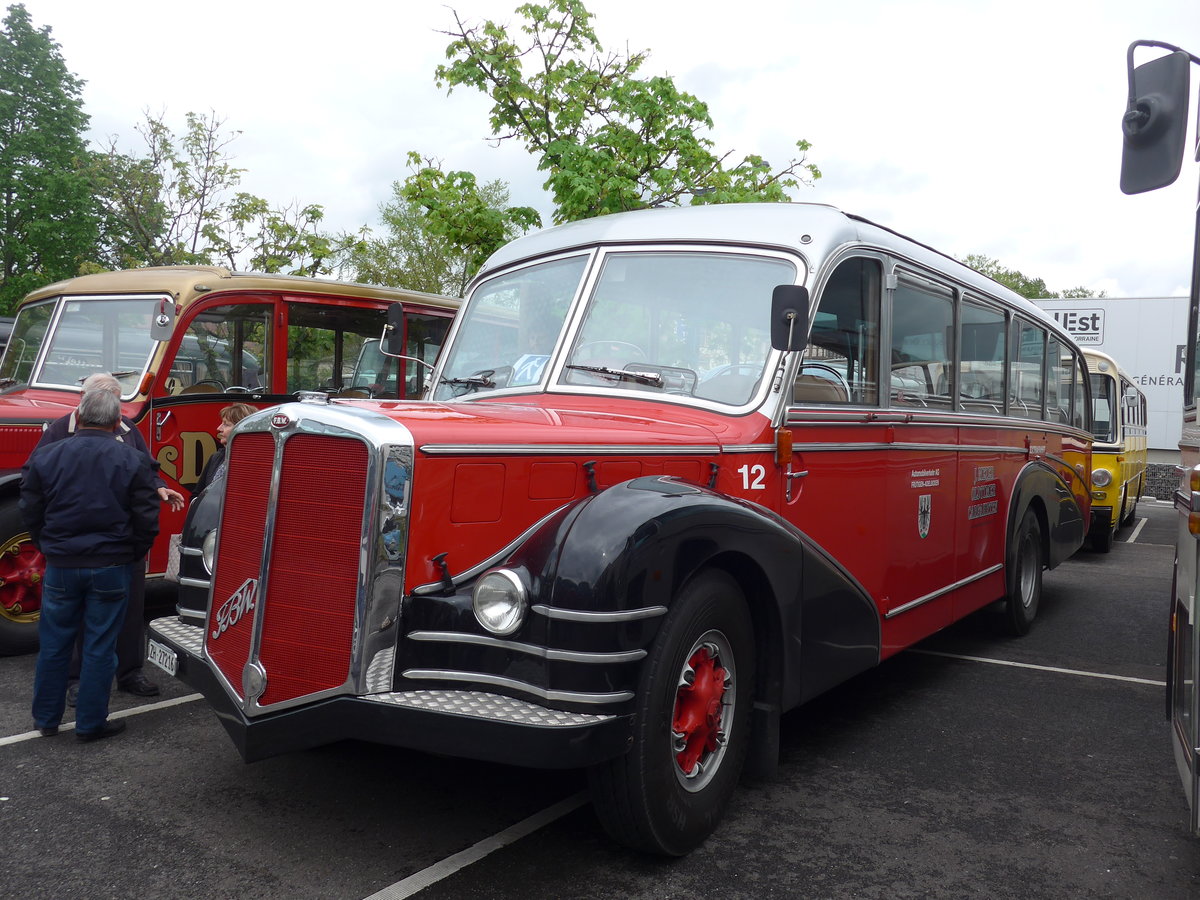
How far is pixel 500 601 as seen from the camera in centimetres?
301

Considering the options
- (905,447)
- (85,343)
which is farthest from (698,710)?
(85,343)

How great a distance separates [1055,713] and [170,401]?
5.96 meters

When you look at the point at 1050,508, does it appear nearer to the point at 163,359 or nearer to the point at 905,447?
the point at 905,447

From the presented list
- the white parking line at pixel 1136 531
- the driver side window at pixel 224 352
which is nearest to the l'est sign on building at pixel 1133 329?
the white parking line at pixel 1136 531

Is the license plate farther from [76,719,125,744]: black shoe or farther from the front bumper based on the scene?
[76,719,125,744]: black shoe

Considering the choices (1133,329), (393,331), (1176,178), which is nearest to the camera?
(1176,178)

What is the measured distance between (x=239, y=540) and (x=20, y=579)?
12.1 feet

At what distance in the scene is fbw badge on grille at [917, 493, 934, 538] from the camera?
5289 mm

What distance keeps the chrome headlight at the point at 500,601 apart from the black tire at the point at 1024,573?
16.0 ft

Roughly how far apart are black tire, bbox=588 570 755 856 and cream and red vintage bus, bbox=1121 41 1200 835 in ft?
4.66

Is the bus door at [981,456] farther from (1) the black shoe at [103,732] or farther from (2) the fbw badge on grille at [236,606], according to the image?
(1) the black shoe at [103,732]

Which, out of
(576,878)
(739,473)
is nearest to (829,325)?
(739,473)

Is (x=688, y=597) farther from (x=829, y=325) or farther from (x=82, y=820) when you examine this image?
(x=82, y=820)

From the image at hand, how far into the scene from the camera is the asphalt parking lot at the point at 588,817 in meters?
3.23
